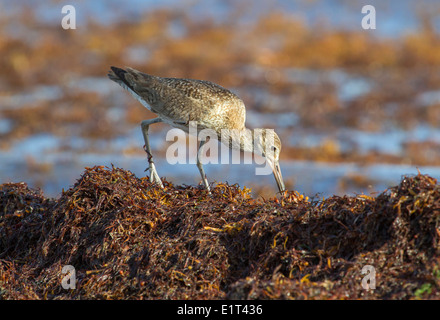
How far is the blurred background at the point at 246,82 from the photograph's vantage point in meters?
12.2

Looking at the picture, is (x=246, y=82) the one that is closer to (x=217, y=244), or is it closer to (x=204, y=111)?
(x=204, y=111)

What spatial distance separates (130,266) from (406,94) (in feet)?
44.8

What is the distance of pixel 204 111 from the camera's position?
6.86 metres

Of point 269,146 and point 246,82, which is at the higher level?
point 246,82

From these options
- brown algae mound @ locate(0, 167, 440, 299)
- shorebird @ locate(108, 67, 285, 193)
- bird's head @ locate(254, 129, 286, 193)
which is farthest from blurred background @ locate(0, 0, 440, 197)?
brown algae mound @ locate(0, 167, 440, 299)

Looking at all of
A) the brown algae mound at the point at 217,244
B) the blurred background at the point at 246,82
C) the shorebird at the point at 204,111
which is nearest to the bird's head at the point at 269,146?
the shorebird at the point at 204,111

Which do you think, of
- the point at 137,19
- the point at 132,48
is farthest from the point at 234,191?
the point at 137,19

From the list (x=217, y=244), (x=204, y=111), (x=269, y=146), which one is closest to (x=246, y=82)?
(x=269, y=146)

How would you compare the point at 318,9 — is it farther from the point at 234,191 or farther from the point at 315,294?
the point at 315,294

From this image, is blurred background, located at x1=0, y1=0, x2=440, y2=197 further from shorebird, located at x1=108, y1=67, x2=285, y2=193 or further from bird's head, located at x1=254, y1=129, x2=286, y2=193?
shorebird, located at x1=108, y1=67, x2=285, y2=193

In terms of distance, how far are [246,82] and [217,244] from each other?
1308cm

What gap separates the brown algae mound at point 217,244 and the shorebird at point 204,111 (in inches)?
66.8

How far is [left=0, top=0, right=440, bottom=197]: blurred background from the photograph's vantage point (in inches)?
482

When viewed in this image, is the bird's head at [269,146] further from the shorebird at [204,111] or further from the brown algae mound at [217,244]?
the brown algae mound at [217,244]
